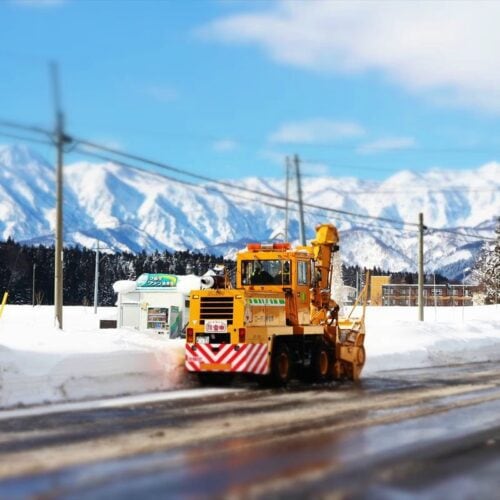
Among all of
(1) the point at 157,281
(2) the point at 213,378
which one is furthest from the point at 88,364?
(1) the point at 157,281

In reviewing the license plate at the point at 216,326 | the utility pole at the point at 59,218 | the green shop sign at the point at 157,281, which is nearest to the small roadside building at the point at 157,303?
the green shop sign at the point at 157,281

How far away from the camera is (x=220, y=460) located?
396 inches

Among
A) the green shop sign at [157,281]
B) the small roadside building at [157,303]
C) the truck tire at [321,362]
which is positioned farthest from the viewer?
the green shop sign at [157,281]

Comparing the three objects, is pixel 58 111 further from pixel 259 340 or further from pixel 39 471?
pixel 39 471

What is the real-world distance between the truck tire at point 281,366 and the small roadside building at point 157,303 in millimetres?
13691

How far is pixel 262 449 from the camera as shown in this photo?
10.8 metres

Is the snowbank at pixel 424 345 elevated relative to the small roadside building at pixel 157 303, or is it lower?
lower

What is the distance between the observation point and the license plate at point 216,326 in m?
19.8

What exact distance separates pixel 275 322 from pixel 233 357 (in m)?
1.55

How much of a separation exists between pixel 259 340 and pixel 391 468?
33.8 feet

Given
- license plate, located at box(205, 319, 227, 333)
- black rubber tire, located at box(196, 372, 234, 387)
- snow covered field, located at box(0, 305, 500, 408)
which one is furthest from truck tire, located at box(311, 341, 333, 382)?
license plate, located at box(205, 319, 227, 333)

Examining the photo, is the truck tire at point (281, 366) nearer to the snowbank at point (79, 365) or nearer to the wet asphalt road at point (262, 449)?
the snowbank at point (79, 365)

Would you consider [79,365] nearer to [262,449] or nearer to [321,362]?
[321,362]

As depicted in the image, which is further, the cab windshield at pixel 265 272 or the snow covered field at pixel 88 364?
the cab windshield at pixel 265 272
